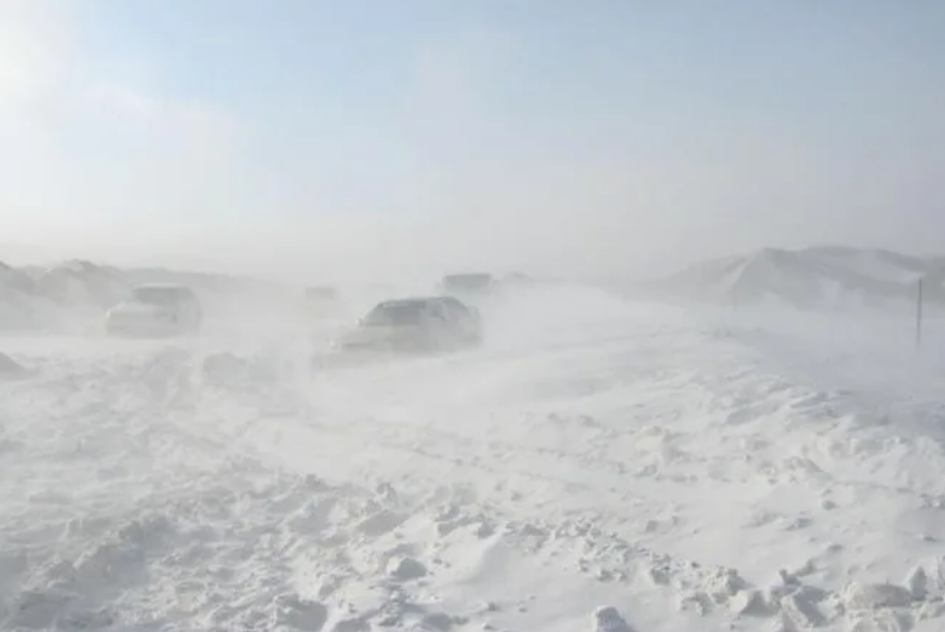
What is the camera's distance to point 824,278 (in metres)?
46.8

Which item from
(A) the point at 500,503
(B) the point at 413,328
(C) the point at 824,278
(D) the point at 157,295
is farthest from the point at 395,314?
(C) the point at 824,278

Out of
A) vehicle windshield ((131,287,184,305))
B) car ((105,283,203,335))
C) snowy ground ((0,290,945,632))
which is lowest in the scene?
snowy ground ((0,290,945,632))

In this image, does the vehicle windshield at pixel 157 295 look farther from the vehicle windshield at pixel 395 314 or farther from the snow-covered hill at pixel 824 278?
the snow-covered hill at pixel 824 278

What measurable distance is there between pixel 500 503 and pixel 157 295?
18.4 meters

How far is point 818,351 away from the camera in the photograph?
16.3 m

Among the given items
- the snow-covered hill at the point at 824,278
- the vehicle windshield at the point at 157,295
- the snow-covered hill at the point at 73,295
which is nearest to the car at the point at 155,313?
the vehicle windshield at the point at 157,295

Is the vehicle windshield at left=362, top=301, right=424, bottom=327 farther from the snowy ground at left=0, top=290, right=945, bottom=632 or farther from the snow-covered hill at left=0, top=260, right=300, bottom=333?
the snow-covered hill at left=0, top=260, right=300, bottom=333

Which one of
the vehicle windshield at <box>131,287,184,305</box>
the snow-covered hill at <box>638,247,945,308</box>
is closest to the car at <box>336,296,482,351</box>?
the vehicle windshield at <box>131,287,184,305</box>

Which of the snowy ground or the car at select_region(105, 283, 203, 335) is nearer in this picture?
the snowy ground

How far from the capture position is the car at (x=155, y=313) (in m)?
22.3

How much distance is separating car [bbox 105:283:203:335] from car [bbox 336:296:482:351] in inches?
295

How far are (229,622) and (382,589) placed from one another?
905mm

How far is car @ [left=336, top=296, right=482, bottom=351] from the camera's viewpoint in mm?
16594

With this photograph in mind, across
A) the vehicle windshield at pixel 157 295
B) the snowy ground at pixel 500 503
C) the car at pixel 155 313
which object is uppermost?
the vehicle windshield at pixel 157 295
